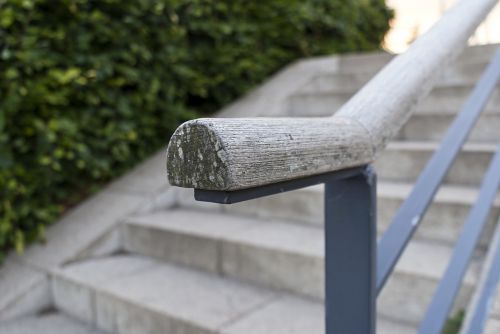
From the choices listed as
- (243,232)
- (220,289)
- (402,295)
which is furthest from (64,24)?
(402,295)

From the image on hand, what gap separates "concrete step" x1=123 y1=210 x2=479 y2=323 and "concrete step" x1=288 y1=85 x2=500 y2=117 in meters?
1.18

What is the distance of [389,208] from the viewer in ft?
6.31

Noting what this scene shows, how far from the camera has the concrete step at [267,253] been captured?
60.9 inches

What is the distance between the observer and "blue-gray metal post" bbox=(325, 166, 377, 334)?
2.18 feet

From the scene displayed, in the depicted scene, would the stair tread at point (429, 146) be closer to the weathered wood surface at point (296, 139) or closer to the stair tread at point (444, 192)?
the stair tread at point (444, 192)

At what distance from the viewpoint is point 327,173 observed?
0.61 meters

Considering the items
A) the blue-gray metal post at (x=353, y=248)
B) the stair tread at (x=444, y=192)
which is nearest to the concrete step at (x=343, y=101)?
the stair tread at (x=444, y=192)

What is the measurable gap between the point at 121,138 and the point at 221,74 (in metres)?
0.89

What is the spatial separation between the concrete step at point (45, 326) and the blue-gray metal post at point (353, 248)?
1557 millimetres

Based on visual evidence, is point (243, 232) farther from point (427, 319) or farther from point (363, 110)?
point (363, 110)

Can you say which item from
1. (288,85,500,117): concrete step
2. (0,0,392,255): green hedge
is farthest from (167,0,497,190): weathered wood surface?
(288,85,500,117): concrete step

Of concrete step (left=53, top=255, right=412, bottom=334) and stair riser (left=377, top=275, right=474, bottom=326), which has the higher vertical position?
stair riser (left=377, top=275, right=474, bottom=326)

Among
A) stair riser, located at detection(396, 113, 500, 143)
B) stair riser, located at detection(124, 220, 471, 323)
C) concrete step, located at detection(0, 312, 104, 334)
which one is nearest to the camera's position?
stair riser, located at detection(124, 220, 471, 323)

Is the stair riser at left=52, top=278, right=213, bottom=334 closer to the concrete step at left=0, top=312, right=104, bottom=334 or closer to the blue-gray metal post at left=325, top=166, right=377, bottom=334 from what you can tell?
the concrete step at left=0, top=312, right=104, bottom=334
